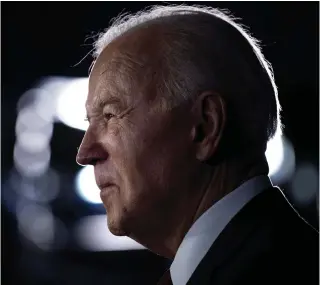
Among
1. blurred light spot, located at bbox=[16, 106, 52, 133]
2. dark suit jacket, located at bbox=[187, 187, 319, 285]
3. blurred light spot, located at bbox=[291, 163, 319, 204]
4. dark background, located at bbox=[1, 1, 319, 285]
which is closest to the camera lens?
dark suit jacket, located at bbox=[187, 187, 319, 285]

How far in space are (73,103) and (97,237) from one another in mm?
1053

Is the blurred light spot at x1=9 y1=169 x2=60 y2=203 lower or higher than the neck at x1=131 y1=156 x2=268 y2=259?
lower

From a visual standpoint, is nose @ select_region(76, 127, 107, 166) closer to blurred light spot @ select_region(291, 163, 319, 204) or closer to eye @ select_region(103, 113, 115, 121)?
eye @ select_region(103, 113, 115, 121)

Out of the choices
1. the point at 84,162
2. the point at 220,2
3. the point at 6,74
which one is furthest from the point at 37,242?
the point at 84,162

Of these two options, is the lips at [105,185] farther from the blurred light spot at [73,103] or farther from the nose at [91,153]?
the blurred light spot at [73,103]

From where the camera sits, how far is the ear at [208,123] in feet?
4.13

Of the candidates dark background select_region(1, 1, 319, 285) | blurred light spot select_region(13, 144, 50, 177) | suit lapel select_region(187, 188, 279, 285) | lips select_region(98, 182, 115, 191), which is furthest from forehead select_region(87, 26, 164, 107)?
blurred light spot select_region(13, 144, 50, 177)

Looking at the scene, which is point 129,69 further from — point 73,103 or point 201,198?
point 73,103

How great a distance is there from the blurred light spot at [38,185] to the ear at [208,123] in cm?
403

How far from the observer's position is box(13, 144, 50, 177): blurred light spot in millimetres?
5219

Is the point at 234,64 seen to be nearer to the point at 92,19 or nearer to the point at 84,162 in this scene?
the point at 84,162

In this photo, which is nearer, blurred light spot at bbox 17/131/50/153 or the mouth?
the mouth

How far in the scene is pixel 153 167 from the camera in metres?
1.26

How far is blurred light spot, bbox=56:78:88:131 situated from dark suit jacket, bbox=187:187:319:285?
12.6 feet
